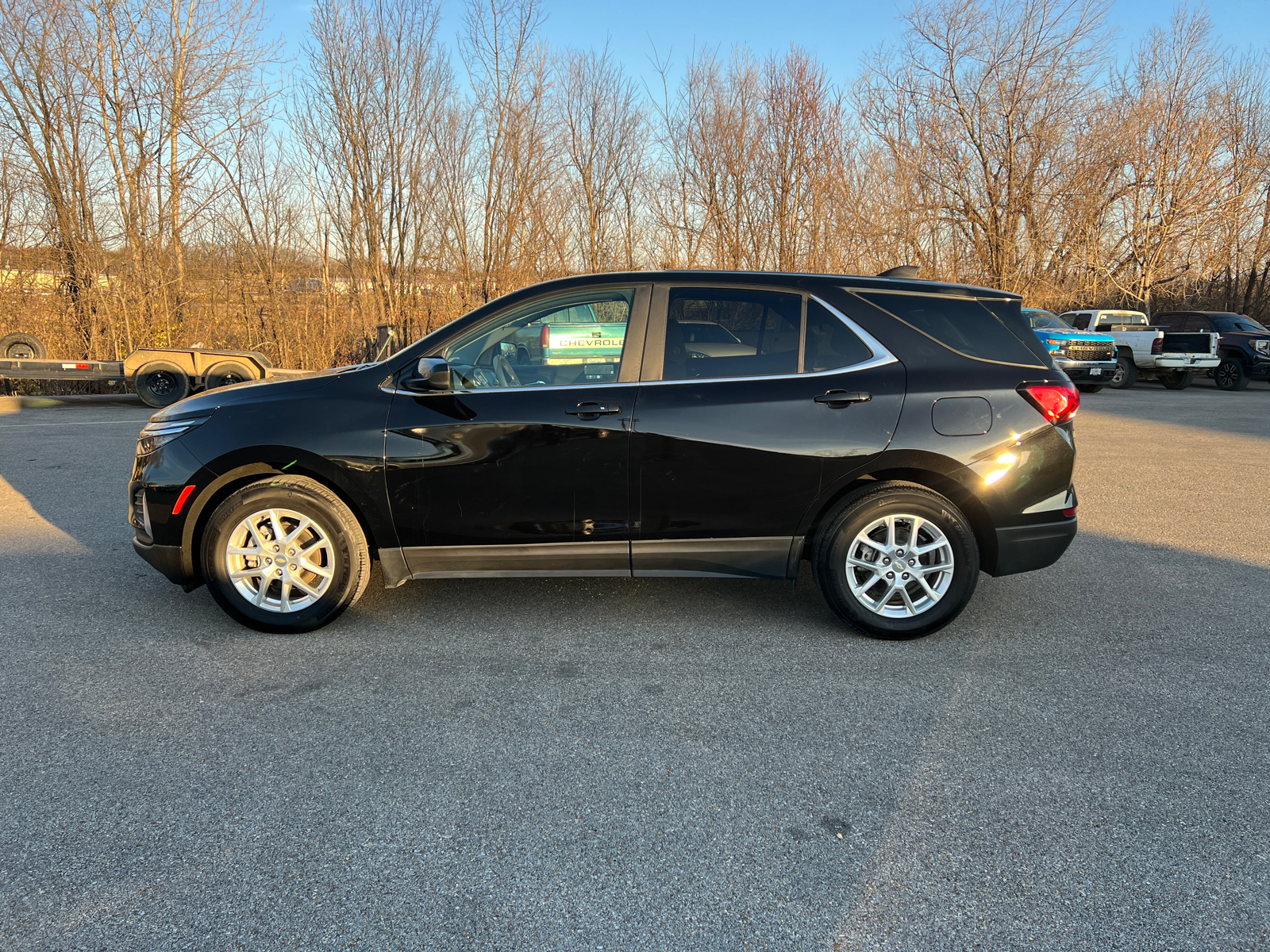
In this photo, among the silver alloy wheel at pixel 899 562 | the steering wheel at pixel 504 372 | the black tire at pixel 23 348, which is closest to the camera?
the silver alloy wheel at pixel 899 562

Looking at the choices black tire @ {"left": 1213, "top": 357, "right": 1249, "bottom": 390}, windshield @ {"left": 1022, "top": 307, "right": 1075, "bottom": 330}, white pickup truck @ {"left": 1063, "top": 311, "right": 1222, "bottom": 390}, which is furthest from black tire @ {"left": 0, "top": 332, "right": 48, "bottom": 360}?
black tire @ {"left": 1213, "top": 357, "right": 1249, "bottom": 390}

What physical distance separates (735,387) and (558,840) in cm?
234

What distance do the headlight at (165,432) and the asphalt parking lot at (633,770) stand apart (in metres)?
0.92

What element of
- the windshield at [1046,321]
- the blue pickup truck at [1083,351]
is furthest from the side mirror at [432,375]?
the windshield at [1046,321]

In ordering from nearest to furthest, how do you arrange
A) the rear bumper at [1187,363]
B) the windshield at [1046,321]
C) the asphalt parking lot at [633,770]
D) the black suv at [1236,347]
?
the asphalt parking lot at [633,770]
the windshield at [1046,321]
the rear bumper at [1187,363]
the black suv at [1236,347]

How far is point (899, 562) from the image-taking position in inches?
165

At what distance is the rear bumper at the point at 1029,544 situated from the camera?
4.22m

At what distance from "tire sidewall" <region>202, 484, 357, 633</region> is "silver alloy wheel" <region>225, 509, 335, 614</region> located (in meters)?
0.02

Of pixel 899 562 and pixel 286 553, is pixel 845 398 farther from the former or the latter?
pixel 286 553

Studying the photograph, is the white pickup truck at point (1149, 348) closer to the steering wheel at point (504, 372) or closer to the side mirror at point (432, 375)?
the steering wheel at point (504, 372)

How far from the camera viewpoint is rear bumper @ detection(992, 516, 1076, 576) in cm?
422

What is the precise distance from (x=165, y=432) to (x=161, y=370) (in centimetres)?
1055

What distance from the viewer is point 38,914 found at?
2295 millimetres

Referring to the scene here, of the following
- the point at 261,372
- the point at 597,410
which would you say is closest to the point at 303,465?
the point at 597,410
